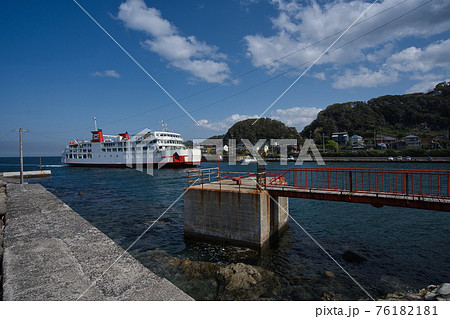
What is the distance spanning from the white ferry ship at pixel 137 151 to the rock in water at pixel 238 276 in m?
59.8

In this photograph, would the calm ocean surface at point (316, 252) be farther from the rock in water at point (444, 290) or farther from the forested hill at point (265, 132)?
the forested hill at point (265, 132)

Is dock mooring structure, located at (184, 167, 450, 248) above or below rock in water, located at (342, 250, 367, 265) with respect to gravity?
above

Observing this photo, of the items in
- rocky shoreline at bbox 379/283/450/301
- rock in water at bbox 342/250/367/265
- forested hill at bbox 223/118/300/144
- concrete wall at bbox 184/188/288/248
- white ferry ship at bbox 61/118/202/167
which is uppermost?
forested hill at bbox 223/118/300/144

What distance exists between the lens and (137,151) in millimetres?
69562

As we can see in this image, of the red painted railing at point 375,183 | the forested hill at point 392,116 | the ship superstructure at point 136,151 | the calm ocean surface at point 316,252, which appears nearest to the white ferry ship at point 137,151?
the ship superstructure at point 136,151

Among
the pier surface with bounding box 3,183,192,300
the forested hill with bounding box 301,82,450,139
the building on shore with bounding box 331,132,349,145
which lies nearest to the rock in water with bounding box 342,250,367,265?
the pier surface with bounding box 3,183,192,300

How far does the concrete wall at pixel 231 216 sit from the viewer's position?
424 inches

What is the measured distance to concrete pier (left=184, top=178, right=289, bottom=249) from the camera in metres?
10.8

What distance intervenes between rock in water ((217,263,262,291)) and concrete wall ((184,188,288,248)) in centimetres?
201

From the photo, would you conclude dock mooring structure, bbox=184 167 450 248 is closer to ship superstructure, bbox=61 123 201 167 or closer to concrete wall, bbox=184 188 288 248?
concrete wall, bbox=184 188 288 248

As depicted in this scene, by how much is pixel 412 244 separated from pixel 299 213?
7673mm

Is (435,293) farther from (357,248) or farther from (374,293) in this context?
(357,248)

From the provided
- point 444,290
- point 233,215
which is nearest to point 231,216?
point 233,215

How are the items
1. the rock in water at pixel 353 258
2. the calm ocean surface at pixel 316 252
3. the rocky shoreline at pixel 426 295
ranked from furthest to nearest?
the rock in water at pixel 353 258
the calm ocean surface at pixel 316 252
the rocky shoreline at pixel 426 295
